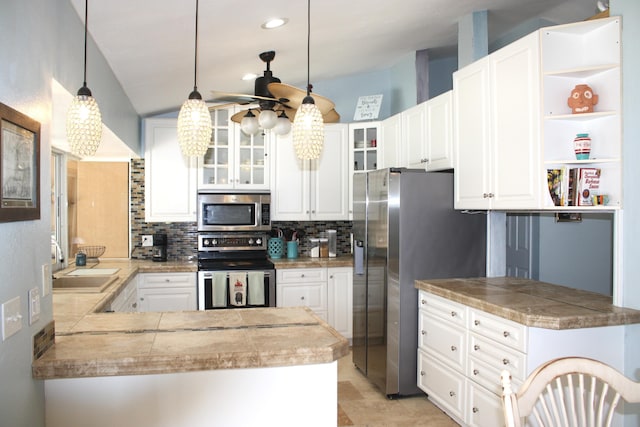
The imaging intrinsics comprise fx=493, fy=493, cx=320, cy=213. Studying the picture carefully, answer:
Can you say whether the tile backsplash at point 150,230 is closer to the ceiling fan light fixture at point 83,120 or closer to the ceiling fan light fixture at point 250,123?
the ceiling fan light fixture at point 250,123

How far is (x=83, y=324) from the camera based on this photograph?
2.16m

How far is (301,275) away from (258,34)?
2445 millimetres

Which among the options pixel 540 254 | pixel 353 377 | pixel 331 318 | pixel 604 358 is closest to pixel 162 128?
pixel 331 318

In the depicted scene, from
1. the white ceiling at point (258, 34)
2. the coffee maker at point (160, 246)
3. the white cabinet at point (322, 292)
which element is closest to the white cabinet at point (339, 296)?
the white cabinet at point (322, 292)

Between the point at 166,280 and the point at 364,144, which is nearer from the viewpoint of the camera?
the point at 166,280

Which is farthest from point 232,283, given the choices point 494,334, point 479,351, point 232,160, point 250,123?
point 494,334

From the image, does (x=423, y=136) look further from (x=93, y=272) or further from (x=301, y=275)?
(x=93, y=272)

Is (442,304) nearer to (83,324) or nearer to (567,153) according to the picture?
(567,153)

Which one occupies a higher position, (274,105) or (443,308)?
(274,105)

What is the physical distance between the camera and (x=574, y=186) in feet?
8.55

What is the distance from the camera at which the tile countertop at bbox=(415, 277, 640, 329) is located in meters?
2.36

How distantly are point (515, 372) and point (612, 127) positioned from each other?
135 centimetres

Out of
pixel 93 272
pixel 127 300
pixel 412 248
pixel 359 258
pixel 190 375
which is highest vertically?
pixel 412 248

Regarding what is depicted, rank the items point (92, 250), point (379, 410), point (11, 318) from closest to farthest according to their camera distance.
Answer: point (11, 318), point (379, 410), point (92, 250)
